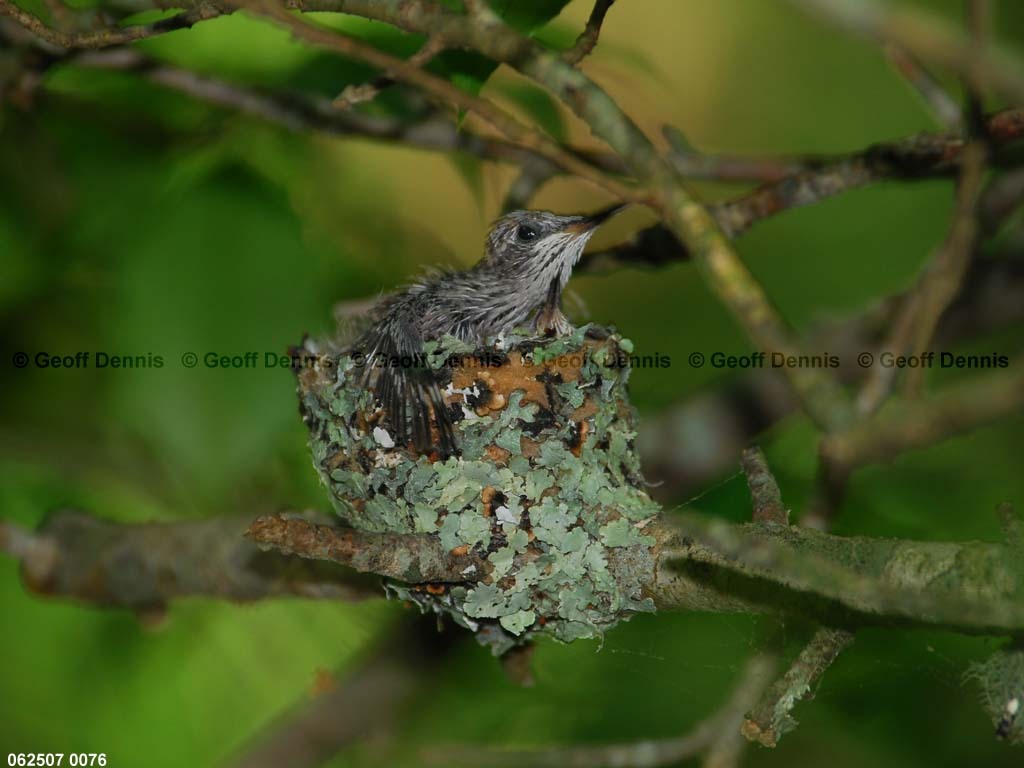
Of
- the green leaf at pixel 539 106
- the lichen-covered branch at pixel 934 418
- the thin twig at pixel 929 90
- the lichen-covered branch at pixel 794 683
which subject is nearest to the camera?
the lichen-covered branch at pixel 934 418

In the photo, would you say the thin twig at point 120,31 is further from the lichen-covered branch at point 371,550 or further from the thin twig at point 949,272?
the thin twig at point 949,272

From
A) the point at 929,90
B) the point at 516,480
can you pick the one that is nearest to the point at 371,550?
Answer: the point at 516,480

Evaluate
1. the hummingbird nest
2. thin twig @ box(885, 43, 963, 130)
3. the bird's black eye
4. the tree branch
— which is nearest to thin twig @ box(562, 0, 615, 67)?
the hummingbird nest

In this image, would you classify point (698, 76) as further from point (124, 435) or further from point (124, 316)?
point (124, 316)

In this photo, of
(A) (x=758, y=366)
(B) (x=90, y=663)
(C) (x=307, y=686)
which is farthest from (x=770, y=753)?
(B) (x=90, y=663)

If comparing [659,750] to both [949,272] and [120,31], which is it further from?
[120,31]

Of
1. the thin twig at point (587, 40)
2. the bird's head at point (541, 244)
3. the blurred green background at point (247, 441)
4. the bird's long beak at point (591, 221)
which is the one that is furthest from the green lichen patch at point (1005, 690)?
the bird's head at point (541, 244)

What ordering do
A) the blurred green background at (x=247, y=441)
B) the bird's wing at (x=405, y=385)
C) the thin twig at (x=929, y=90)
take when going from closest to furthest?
the bird's wing at (x=405, y=385), the thin twig at (x=929, y=90), the blurred green background at (x=247, y=441)
